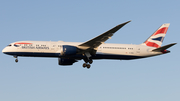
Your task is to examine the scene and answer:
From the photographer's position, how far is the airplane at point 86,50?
43.3m

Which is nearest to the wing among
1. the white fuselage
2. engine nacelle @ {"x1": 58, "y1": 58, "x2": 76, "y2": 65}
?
the white fuselage

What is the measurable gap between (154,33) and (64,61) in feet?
52.9

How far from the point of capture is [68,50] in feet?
141

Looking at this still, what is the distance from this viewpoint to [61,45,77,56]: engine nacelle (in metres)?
42.8

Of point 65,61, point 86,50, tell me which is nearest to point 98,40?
point 86,50

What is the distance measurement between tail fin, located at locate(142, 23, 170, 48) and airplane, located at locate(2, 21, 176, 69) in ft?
2.19

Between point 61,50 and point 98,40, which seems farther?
point 61,50

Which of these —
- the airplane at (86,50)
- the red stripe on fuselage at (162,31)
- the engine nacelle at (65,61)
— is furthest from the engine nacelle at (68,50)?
the red stripe on fuselage at (162,31)

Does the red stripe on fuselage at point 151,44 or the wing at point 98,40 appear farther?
the red stripe on fuselage at point 151,44

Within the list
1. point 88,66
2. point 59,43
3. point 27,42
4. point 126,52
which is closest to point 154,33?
point 126,52

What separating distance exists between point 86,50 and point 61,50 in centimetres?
402

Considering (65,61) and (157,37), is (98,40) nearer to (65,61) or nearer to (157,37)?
(65,61)

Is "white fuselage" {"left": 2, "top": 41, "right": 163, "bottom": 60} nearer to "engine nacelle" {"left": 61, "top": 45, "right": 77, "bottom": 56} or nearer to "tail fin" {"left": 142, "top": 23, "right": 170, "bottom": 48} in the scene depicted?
"engine nacelle" {"left": 61, "top": 45, "right": 77, "bottom": 56}

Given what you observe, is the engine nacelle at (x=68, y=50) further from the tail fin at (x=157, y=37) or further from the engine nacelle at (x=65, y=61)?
the tail fin at (x=157, y=37)
